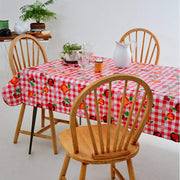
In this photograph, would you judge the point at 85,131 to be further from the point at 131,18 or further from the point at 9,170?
the point at 131,18

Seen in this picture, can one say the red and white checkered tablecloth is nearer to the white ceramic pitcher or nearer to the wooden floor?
the white ceramic pitcher

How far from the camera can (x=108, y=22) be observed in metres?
4.07

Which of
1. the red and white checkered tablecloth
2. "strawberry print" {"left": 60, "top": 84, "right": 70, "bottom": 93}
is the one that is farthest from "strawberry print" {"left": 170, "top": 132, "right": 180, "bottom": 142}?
"strawberry print" {"left": 60, "top": 84, "right": 70, "bottom": 93}

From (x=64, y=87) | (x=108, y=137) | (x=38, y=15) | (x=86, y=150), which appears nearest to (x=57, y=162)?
(x=64, y=87)

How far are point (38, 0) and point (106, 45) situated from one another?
52.9 inches

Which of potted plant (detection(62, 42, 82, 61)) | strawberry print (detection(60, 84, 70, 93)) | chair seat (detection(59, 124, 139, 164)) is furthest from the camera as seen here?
potted plant (detection(62, 42, 82, 61))

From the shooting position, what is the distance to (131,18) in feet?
12.7

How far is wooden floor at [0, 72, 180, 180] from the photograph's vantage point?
7.25 feet

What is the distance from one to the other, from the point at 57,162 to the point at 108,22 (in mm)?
2292

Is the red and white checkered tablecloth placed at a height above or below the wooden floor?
above

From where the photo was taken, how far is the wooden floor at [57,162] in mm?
2211

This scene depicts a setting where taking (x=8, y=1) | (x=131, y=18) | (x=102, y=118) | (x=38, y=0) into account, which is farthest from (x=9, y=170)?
(x=8, y=1)

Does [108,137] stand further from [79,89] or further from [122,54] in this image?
[122,54]

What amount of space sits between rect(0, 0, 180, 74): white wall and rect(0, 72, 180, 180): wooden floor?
1.49m
